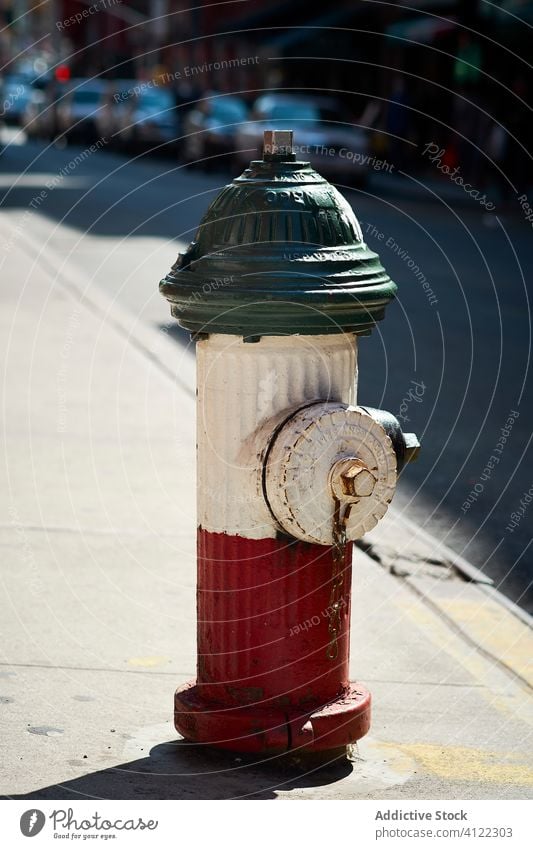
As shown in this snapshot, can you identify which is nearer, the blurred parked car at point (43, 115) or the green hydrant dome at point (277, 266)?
the green hydrant dome at point (277, 266)

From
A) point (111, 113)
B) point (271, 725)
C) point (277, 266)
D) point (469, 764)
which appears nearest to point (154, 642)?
Answer: point (271, 725)

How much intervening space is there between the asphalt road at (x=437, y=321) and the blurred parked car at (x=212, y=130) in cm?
446

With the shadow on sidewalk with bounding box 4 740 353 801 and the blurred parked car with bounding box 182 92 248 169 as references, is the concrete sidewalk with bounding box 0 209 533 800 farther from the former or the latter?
the blurred parked car with bounding box 182 92 248 169

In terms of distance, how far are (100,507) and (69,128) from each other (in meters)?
38.2

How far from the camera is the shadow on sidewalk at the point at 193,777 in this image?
3523 millimetres

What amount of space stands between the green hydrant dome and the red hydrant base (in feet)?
3.31

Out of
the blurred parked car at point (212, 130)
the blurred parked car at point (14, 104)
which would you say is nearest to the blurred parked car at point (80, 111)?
the blurred parked car at point (14, 104)

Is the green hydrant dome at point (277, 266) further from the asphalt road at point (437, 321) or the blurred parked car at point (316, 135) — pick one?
the blurred parked car at point (316, 135)

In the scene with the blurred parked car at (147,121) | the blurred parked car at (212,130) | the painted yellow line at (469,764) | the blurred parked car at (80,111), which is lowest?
the painted yellow line at (469,764)

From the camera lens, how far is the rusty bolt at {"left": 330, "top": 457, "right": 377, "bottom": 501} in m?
3.69

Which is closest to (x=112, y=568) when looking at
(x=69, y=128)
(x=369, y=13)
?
(x=369, y=13)

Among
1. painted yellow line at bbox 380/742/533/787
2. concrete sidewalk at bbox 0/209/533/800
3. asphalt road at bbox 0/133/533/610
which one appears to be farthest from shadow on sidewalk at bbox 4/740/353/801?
asphalt road at bbox 0/133/533/610

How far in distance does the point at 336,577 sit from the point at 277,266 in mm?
839

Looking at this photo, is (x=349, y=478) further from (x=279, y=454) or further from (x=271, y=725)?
(x=271, y=725)
